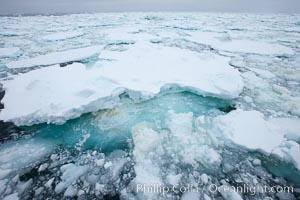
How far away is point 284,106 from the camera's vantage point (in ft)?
6.88

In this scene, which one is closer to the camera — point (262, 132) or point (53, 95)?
point (262, 132)

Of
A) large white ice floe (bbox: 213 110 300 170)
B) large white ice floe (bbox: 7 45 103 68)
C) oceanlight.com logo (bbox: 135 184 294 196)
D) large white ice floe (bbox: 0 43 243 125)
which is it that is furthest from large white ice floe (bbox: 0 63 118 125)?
large white ice floe (bbox: 213 110 300 170)

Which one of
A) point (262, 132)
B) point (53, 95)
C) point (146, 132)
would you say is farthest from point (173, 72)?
point (53, 95)

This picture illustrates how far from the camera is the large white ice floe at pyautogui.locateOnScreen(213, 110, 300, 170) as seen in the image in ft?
4.77

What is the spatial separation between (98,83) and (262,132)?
82.6 inches

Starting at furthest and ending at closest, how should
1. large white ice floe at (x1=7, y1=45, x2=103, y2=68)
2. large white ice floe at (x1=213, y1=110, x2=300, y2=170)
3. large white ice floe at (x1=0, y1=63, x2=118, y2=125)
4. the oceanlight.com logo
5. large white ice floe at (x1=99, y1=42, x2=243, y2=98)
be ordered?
large white ice floe at (x1=7, y1=45, x2=103, y2=68)
large white ice floe at (x1=99, y1=42, x2=243, y2=98)
large white ice floe at (x1=0, y1=63, x2=118, y2=125)
large white ice floe at (x1=213, y1=110, x2=300, y2=170)
the oceanlight.com logo

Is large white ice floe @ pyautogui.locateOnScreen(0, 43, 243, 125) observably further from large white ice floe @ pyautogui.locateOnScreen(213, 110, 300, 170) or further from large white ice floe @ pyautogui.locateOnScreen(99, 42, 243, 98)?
Result: large white ice floe @ pyautogui.locateOnScreen(213, 110, 300, 170)

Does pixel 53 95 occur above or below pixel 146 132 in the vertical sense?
above

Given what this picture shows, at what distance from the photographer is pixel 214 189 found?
122 cm

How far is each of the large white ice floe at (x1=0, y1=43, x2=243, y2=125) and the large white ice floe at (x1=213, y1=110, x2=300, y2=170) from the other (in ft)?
1.58

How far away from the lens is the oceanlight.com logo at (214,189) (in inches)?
47.1

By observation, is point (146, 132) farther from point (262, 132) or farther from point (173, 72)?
point (173, 72)

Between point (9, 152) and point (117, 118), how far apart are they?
102 centimetres

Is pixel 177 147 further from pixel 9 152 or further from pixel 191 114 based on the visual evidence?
pixel 9 152
